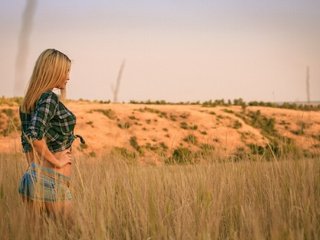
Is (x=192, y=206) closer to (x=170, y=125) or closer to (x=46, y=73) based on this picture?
(x=46, y=73)

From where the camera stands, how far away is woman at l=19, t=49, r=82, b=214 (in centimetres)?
275

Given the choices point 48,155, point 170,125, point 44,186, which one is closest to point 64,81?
point 48,155

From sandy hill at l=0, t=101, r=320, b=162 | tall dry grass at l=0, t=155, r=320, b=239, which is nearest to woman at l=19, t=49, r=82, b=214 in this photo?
tall dry grass at l=0, t=155, r=320, b=239

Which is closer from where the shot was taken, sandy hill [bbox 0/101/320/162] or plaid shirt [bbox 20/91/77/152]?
plaid shirt [bbox 20/91/77/152]

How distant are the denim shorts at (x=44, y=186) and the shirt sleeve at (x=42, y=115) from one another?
0.22 metres

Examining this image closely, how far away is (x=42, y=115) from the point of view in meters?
2.72

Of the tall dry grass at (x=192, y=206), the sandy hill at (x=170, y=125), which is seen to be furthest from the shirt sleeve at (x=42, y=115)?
the sandy hill at (x=170, y=125)

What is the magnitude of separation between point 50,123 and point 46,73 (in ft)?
1.08

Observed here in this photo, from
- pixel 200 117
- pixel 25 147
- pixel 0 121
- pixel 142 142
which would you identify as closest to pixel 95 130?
pixel 142 142

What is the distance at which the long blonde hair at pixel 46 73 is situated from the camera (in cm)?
286

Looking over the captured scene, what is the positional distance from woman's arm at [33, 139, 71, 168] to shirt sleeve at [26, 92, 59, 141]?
0.12 feet

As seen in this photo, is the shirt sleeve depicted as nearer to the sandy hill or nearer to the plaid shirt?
the plaid shirt

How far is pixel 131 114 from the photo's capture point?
2742 centimetres

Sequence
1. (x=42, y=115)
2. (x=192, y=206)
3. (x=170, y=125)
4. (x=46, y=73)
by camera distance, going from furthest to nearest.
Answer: (x=170, y=125), (x=192, y=206), (x=46, y=73), (x=42, y=115)
